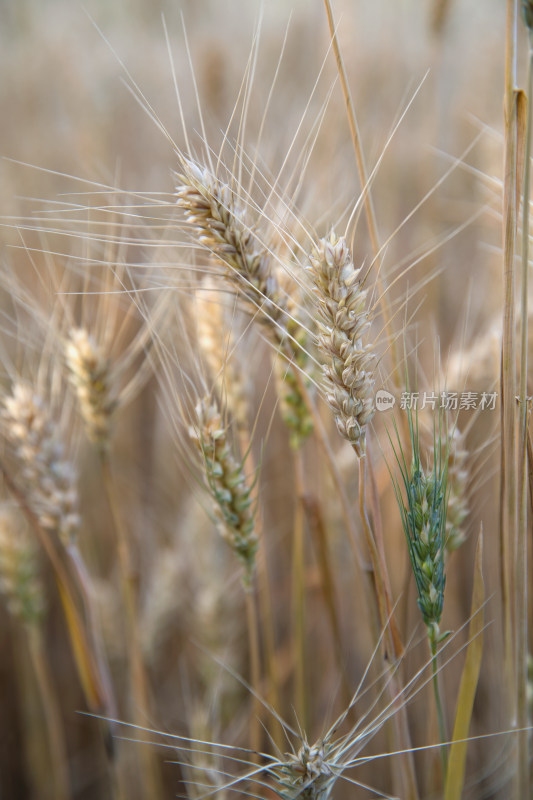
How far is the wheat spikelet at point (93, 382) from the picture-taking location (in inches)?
32.5

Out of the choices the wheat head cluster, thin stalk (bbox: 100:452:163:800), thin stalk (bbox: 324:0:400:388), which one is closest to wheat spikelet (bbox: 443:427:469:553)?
the wheat head cluster

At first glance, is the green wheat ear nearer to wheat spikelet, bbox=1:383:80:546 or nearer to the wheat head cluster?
the wheat head cluster

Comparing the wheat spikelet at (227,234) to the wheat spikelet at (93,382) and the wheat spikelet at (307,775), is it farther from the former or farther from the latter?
the wheat spikelet at (307,775)

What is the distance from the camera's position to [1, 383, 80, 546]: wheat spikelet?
809 mm

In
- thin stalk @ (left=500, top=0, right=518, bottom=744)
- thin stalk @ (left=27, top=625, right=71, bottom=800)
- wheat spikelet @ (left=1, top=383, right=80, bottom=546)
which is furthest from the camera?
thin stalk @ (left=27, top=625, right=71, bottom=800)

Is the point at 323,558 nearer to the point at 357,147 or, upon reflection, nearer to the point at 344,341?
the point at 344,341

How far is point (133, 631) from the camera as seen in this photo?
910 mm

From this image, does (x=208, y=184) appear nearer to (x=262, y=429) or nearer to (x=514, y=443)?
(x=514, y=443)

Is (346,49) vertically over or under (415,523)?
over

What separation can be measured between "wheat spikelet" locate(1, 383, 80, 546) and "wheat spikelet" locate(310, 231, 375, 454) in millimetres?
452

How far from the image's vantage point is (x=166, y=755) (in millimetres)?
1263

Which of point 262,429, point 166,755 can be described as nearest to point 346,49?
point 262,429

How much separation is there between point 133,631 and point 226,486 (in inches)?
14.7

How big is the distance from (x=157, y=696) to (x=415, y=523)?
1.14 metres
